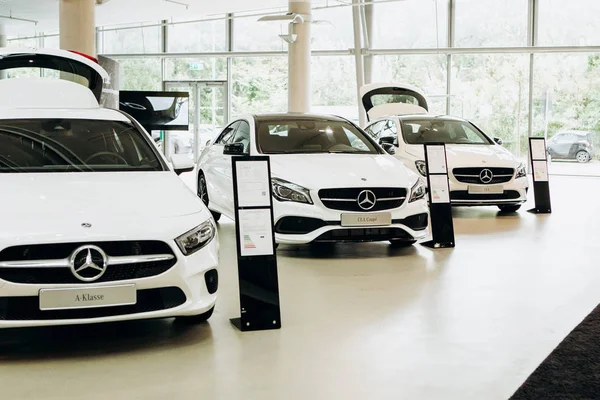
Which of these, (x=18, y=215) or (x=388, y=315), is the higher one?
(x=18, y=215)

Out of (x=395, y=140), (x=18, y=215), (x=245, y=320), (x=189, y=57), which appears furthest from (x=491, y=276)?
(x=189, y=57)

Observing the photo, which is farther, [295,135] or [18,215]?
[295,135]

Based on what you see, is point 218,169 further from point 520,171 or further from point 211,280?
point 211,280

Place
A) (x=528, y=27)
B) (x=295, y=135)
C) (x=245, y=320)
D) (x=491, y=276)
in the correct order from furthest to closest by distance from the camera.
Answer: (x=528, y=27)
(x=295, y=135)
(x=491, y=276)
(x=245, y=320)

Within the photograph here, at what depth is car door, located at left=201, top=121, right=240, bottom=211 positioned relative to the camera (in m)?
7.75

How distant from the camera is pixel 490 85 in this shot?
20.1m

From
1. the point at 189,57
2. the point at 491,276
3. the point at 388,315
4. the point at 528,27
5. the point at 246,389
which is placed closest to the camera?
the point at 246,389

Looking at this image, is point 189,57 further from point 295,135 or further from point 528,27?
point 295,135

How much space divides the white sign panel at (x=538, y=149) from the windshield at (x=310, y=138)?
350 cm

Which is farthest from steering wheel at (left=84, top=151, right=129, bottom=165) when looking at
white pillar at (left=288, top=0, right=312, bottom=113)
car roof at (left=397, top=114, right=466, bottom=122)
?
white pillar at (left=288, top=0, right=312, bottom=113)

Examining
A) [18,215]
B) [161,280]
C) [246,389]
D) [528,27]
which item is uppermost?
[528,27]

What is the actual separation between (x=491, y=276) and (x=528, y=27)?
14.9 m

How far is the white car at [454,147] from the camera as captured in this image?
371 inches

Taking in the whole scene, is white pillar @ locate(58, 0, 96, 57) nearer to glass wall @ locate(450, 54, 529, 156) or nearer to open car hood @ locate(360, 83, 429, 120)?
open car hood @ locate(360, 83, 429, 120)
